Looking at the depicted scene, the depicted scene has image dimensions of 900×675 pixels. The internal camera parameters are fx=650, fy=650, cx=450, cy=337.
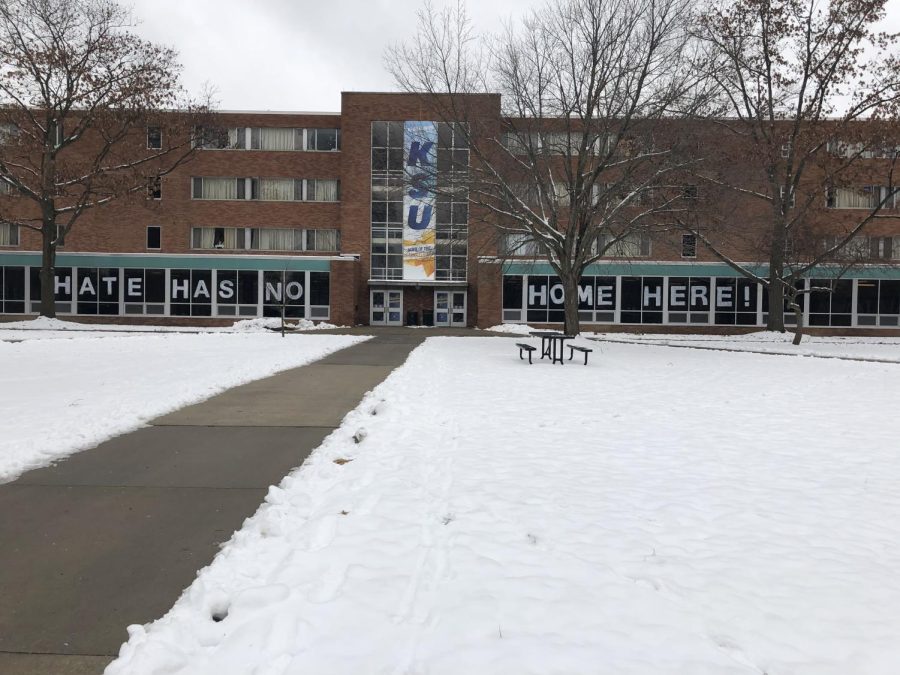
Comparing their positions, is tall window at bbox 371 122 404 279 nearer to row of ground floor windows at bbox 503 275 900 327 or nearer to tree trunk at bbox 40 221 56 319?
row of ground floor windows at bbox 503 275 900 327

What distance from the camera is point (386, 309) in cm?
4409

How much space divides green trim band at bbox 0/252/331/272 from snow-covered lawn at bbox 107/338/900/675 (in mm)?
33599

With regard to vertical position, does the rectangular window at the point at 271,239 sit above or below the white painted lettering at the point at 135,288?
above

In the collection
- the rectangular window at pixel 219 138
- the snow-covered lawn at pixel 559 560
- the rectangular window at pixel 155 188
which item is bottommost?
the snow-covered lawn at pixel 559 560

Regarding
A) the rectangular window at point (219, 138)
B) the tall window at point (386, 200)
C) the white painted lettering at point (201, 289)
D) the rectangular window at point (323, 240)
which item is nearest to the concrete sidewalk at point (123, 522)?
the white painted lettering at point (201, 289)

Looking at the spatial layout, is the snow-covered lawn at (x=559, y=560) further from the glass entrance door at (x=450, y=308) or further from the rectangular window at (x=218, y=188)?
the rectangular window at (x=218, y=188)

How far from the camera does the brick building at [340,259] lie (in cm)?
4025

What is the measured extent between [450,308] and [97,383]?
3370cm

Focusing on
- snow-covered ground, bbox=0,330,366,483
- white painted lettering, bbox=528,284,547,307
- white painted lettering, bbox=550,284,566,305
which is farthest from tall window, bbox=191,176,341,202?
snow-covered ground, bbox=0,330,366,483

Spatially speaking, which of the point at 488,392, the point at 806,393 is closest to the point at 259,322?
the point at 488,392

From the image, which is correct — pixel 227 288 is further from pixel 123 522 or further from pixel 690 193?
pixel 123 522

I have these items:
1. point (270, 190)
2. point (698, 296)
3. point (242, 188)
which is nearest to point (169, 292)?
point (242, 188)

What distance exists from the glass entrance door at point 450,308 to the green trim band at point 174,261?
8.17 meters

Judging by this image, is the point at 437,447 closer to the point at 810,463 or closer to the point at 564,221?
the point at 810,463
